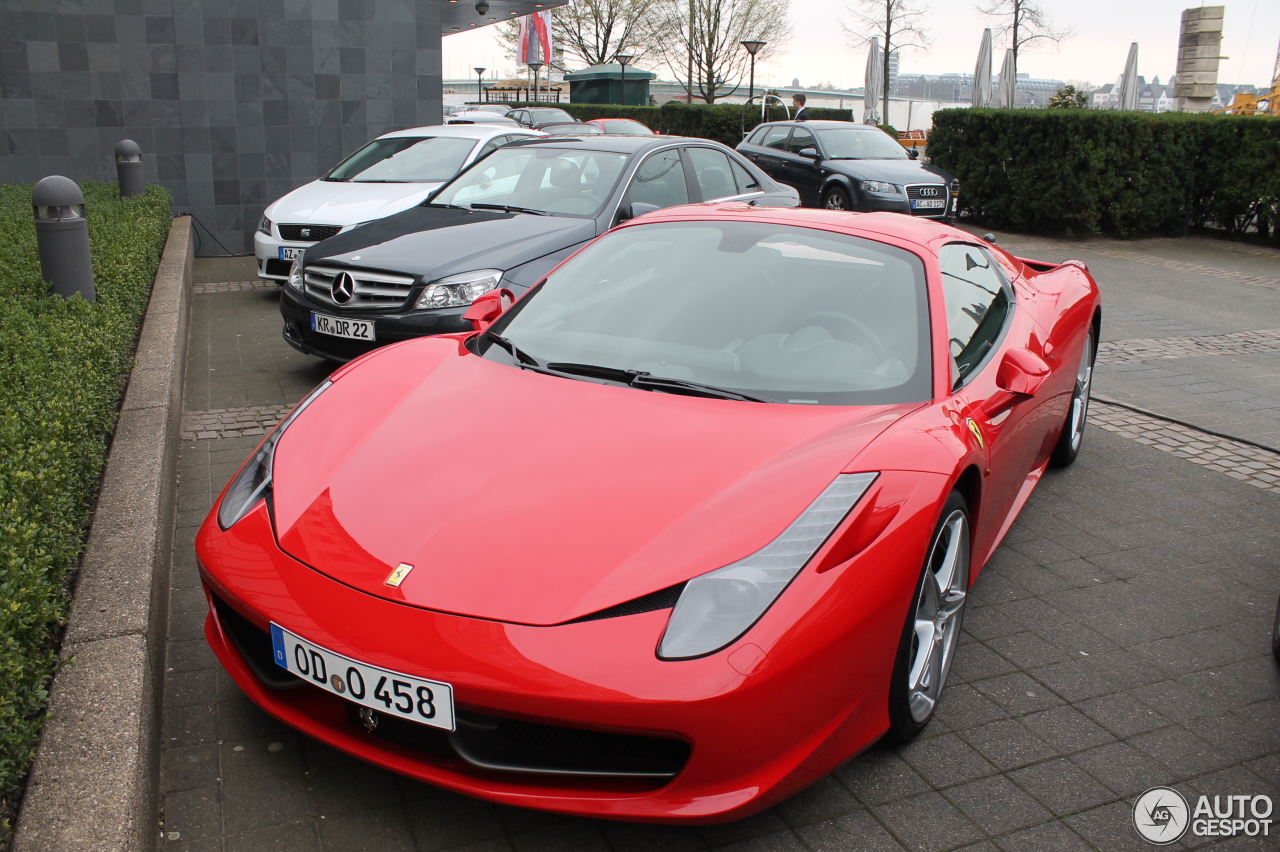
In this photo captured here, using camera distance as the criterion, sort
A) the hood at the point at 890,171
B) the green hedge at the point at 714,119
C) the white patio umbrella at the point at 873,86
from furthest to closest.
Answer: the green hedge at the point at 714,119, the white patio umbrella at the point at 873,86, the hood at the point at 890,171

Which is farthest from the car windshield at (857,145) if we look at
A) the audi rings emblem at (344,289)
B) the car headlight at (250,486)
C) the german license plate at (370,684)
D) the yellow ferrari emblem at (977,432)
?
the german license plate at (370,684)

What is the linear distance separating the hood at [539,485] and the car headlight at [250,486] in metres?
0.05

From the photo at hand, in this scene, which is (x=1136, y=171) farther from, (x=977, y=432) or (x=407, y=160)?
(x=977, y=432)

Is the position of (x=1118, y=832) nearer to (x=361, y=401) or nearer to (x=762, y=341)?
(x=762, y=341)

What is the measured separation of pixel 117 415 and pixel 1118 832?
4106 mm

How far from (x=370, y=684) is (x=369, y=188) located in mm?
8004

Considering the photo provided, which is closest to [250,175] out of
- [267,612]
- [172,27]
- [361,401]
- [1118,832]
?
[172,27]

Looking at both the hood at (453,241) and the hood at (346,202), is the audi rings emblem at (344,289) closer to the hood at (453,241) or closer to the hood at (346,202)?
the hood at (453,241)

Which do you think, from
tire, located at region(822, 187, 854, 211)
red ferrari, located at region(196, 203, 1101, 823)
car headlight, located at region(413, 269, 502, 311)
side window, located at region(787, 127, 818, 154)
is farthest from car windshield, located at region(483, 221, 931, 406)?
side window, located at region(787, 127, 818, 154)

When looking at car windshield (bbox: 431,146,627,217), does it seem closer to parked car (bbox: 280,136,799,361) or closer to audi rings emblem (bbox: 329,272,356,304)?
parked car (bbox: 280,136,799,361)

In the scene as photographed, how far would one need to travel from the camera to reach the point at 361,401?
10.2ft

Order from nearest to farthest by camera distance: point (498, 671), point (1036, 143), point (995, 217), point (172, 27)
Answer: point (498, 671) < point (172, 27) < point (1036, 143) < point (995, 217)

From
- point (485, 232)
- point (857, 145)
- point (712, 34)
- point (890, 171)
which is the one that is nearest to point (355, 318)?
point (485, 232)

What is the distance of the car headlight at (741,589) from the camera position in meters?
2.09
